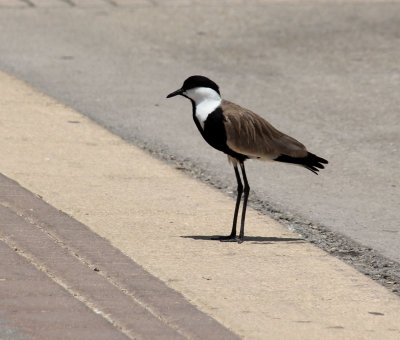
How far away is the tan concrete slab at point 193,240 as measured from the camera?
5473 mm

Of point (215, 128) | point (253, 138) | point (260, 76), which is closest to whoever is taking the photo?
point (215, 128)

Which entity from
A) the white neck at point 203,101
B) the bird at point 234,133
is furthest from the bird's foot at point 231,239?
the white neck at point 203,101

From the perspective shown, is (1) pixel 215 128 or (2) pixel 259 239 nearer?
(1) pixel 215 128

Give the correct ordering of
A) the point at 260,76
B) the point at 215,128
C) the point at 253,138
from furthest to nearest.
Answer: the point at 260,76 → the point at 253,138 → the point at 215,128

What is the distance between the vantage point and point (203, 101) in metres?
6.74

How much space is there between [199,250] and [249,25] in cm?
800

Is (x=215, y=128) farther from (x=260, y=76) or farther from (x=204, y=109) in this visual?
(x=260, y=76)

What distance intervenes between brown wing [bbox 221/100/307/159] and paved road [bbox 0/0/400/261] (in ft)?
2.29

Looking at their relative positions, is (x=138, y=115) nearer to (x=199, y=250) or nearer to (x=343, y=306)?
(x=199, y=250)

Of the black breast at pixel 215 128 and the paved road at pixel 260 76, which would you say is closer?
the black breast at pixel 215 128

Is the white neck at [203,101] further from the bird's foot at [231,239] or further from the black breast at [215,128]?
the bird's foot at [231,239]

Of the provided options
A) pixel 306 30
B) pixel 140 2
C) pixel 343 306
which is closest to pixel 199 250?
pixel 343 306

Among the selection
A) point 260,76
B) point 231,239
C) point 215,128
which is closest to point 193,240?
point 231,239

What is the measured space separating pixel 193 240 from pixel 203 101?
2.74 feet
